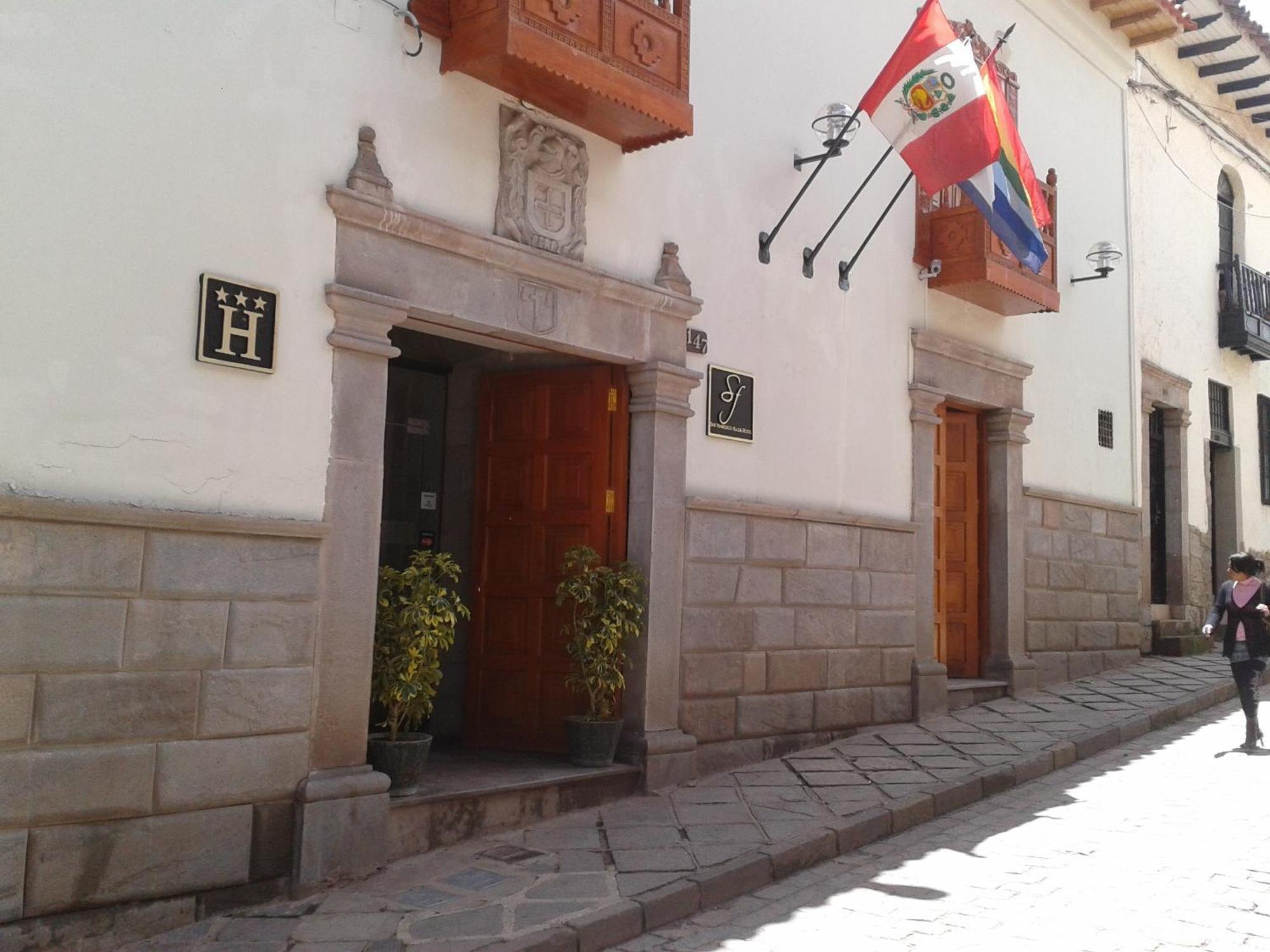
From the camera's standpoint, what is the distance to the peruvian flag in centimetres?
775

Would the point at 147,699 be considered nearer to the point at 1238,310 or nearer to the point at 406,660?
the point at 406,660

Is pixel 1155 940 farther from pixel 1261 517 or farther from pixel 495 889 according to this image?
pixel 1261 517

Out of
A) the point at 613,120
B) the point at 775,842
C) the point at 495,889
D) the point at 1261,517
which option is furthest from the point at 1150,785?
the point at 1261,517

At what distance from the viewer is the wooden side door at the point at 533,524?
7453 millimetres

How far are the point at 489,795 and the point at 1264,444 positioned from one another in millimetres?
14935

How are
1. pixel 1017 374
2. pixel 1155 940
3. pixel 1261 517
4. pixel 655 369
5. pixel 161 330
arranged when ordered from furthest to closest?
pixel 1261 517
pixel 1017 374
pixel 655 369
pixel 161 330
pixel 1155 940

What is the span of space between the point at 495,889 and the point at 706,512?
10.3 ft

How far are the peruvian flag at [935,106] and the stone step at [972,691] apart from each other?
15.1ft

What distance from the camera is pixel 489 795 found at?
616 cm

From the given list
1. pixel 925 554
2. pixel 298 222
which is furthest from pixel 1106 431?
pixel 298 222

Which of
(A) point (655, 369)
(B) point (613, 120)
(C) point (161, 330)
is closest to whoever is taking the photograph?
(C) point (161, 330)

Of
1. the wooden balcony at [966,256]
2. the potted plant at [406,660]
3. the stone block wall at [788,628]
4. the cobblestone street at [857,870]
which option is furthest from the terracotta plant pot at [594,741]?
the wooden balcony at [966,256]

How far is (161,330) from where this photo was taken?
497cm

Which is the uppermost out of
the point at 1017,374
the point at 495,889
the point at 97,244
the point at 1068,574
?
the point at 1017,374
